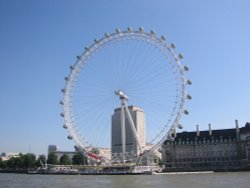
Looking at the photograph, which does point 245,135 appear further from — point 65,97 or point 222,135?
point 65,97

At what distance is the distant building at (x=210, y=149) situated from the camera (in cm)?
8519

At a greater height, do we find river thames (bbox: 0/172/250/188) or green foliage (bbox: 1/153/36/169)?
green foliage (bbox: 1/153/36/169)

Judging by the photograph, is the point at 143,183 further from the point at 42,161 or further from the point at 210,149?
the point at 42,161

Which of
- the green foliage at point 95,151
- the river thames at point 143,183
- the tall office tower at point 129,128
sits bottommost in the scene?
the river thames at point 143,183

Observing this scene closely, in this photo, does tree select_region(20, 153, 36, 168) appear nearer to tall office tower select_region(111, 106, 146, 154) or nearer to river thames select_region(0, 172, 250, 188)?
tall office tower select_region(111, 106, 146, 154)

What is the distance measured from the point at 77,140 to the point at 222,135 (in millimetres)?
45207

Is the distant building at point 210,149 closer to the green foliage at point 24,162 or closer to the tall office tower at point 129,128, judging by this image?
the tall office tower at point 129,128

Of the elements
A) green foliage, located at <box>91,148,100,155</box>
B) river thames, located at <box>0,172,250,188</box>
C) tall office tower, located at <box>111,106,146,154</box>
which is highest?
tall office tower, located at <box>111,106,146,154</box>

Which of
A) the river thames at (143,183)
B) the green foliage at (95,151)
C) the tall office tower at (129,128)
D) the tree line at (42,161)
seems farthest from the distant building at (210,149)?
the river thames at (143,183)

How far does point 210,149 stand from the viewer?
289 feet

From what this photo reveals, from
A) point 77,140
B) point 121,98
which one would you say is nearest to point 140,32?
point 121,98

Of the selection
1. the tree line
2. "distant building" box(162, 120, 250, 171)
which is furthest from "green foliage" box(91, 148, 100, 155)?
the tree line

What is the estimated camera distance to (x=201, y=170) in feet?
247

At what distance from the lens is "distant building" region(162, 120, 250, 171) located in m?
85.2
